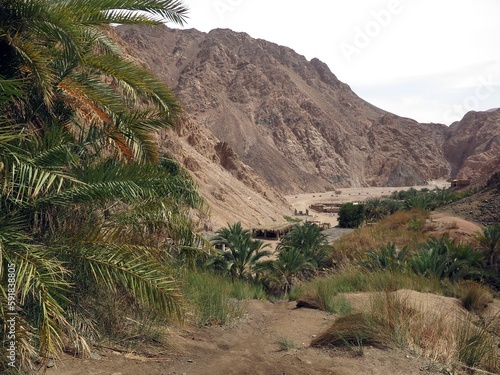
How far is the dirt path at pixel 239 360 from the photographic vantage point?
171 inches

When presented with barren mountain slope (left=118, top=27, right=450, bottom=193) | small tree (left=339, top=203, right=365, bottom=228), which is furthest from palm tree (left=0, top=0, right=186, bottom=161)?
barren mountain slope (left=118, top=27, right=450, bottom=193)

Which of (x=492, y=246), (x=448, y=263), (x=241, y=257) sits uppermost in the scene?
(x=492, y=246)

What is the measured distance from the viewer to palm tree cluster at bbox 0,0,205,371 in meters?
3.93

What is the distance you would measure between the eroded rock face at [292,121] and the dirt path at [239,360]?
76937mm

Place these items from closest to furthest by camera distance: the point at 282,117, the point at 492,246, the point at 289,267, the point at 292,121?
1. the point at 492,246
2. the point at 289,267
3. the point at 282,117
4. the point at 292,121

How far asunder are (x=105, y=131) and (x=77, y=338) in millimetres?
2626

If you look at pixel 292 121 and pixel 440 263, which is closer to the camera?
pixel 440 263

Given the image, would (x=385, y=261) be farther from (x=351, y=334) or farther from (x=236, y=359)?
(x=236, y=359)

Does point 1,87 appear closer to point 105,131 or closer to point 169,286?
point 105,131

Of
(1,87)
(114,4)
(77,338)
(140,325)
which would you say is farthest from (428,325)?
(114,4)

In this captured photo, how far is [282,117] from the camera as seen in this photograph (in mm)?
107375

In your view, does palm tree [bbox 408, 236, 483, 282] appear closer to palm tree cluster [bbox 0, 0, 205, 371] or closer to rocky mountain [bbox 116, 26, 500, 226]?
palm tree cluster [bbox 0, 0, 205, 371]

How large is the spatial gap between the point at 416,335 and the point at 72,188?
4172 mm

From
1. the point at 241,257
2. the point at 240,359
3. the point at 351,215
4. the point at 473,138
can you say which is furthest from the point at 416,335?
the point at 473,138
